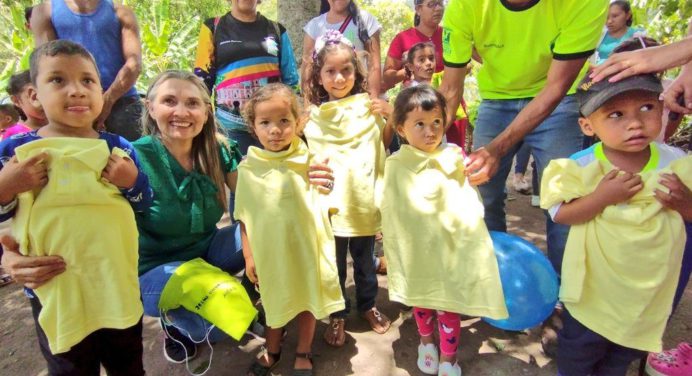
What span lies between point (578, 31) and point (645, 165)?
3.23ft

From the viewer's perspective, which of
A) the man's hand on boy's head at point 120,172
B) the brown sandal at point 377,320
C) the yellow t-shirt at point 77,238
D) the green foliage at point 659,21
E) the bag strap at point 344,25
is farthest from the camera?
the green foliage at point 659,21

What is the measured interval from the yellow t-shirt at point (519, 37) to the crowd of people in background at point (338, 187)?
0.01 metres

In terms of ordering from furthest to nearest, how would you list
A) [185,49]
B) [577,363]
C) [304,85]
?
[185,49] < [304,85] < [577,363]

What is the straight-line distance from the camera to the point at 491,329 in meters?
2.79

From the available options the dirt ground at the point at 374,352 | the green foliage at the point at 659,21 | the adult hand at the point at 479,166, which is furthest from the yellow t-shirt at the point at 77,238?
the green foliage at the point at 659,21

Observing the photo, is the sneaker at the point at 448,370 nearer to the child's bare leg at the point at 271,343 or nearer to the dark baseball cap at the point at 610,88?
the child's bare leg at the point at 271,343

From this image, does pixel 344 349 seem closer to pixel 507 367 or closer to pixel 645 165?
pixel 507 367

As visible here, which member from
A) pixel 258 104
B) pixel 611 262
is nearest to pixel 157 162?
pixel 258 104

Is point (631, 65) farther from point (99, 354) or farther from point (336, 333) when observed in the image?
point (99, 354)

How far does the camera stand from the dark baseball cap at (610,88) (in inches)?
64.8

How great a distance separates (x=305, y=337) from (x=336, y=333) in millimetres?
301

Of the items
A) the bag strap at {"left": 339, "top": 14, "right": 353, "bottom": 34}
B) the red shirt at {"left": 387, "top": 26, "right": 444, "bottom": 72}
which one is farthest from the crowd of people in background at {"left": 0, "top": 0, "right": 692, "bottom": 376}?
the red shirt at {"left": 387, "top": 26, "right": 444, "bottom": 72}

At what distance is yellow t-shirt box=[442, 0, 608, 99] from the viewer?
7.69ft

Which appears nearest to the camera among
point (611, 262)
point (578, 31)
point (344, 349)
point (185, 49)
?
point (611, 262)
